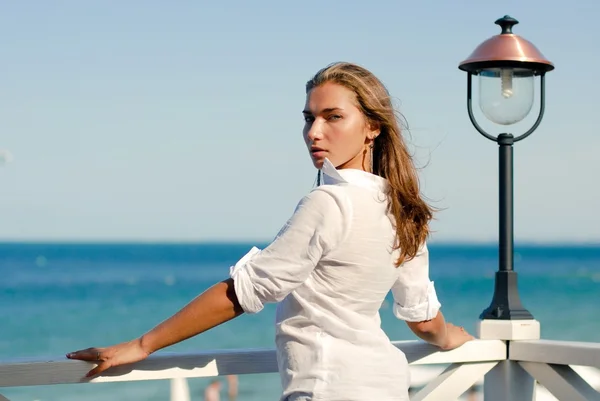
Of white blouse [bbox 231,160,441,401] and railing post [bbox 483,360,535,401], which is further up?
white blouse [bbox 231,160,441,401]

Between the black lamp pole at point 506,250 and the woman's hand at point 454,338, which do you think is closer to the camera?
the woman's hand at point 454,338

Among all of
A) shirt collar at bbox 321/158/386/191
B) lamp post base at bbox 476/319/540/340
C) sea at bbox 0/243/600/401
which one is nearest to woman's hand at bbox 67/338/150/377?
shirt collar at bbox 321/158/386/191

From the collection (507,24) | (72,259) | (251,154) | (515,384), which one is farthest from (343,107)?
(72,259)

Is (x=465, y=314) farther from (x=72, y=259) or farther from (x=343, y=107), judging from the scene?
(x=343, y=107)

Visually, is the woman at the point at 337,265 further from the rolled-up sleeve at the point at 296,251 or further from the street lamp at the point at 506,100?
the street lamp at the point at 506,100

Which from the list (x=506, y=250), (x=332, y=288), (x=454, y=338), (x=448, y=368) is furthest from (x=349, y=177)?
(x=506, y=250)

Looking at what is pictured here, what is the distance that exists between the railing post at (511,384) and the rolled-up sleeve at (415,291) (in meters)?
0.52

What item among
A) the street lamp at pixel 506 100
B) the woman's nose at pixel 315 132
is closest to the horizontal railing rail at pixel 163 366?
the street lamp at pixel 506 100

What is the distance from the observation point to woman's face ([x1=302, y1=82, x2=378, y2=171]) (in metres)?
2.44

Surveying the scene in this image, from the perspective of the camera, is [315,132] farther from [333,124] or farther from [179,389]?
[179,389]

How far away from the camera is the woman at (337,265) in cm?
228

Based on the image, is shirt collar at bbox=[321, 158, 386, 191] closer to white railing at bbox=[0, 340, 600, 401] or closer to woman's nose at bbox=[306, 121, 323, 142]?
woman's nose at bbox=[306, 121, 323, 142]

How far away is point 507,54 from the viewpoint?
3.73 metres

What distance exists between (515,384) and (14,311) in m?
26.8
